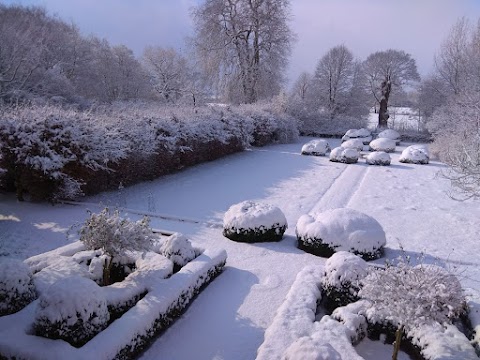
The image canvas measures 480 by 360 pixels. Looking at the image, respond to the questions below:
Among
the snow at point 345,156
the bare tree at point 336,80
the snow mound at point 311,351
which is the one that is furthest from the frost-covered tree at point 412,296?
the bare tree at point 336,80

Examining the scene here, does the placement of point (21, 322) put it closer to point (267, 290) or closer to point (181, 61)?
point (267, 290)

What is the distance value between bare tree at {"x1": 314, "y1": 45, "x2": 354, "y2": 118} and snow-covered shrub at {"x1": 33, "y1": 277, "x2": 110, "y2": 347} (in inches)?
1384

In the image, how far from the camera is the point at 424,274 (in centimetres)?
414

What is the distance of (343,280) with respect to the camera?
5.42 metres

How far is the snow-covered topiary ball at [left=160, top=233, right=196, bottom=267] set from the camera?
6312 mm

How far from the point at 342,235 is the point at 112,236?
429cm

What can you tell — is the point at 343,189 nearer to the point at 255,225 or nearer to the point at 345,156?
the point at 345,156

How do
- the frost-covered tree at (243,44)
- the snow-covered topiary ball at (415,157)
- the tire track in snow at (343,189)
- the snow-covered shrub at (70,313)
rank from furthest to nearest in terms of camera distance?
the frost-covered tree at (243,44)
the snow-covered topiary ball at (415,157)
the tire track in snow at (343,189)
the snow-covered shrub at (70,313)

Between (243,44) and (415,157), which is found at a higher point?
(243,44)

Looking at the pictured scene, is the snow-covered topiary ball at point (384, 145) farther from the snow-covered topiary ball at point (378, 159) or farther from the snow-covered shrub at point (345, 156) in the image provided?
the snow-covered shrub at point (345, 156)

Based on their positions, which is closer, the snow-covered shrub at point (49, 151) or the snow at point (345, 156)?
the snow-covered shrub at point (49, 151)

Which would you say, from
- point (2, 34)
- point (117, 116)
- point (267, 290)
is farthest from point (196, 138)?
point (2, 34)

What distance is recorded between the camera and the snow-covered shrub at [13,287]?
4555 mm

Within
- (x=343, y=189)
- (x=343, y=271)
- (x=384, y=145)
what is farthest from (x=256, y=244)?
(x=384, y=145)
